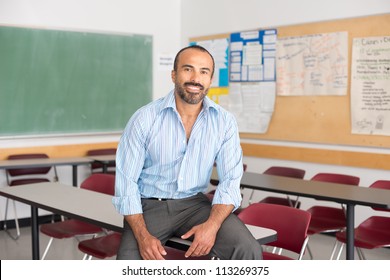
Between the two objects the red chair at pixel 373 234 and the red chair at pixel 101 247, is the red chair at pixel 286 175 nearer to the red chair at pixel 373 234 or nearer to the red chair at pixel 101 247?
the red chair at pixel 373 234

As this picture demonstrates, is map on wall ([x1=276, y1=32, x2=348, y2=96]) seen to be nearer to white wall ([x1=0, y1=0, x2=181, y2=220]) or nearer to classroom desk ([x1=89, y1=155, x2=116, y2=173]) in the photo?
white wall ([x1=0, y1=0, x2=181, y2=220])

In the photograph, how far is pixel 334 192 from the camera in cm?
366

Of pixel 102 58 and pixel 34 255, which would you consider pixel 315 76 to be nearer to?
pixel 102 58

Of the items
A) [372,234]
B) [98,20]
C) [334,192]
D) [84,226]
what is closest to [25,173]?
[98,20]

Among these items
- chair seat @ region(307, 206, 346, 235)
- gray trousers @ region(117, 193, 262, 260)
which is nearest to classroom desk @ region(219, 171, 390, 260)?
chair seat @ region(307, 206, 346, 235)

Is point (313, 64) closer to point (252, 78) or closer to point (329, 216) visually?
point (252, 78)

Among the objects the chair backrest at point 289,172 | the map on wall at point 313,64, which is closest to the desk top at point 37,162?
the chair backrest at point 289,172

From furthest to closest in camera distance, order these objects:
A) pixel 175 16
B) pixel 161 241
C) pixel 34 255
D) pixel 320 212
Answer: pixel 175 16, pixel 320 212, pixel 34 255, pixel 161 241

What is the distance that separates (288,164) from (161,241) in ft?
12.2

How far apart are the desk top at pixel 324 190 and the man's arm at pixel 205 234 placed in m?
1.34

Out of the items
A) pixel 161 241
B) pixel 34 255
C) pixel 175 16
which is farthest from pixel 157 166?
pixel 175 16

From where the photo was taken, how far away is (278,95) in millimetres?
5992

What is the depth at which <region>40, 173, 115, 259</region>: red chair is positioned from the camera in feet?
12.2

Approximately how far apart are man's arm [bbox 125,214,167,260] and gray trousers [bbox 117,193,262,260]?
40 millimetres
